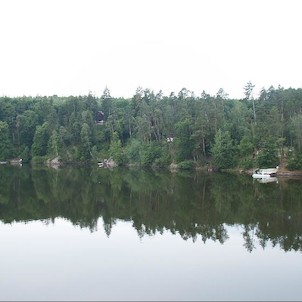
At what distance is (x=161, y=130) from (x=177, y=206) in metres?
57.1

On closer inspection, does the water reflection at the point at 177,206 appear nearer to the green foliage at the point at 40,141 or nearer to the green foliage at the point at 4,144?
the green foliage at the point at 40,141

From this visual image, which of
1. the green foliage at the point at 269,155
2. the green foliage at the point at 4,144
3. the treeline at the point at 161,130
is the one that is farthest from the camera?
the green foliage at the point at 4,144

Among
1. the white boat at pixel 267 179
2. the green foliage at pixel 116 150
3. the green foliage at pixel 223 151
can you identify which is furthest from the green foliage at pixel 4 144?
the white boat at pixel 267 179

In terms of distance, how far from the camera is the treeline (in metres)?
74.0

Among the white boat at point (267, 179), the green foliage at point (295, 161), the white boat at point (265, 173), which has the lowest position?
the white boat at point (267, 179)

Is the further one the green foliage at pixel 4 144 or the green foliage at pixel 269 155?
the green foliage at pixel 4 144

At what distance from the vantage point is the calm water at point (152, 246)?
754 inches

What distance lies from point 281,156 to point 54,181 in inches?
1528

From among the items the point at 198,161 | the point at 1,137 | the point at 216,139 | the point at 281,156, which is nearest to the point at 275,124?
the point at 281,156

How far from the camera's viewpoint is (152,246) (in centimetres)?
2661

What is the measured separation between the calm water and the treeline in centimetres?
2555

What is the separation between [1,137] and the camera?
118188mm

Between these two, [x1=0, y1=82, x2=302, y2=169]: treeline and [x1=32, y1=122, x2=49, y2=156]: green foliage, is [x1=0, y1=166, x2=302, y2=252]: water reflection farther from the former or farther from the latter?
[x1=32, y1=122, x2=49, y2=156]: green foliage

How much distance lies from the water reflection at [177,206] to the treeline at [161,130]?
13.8 metres
